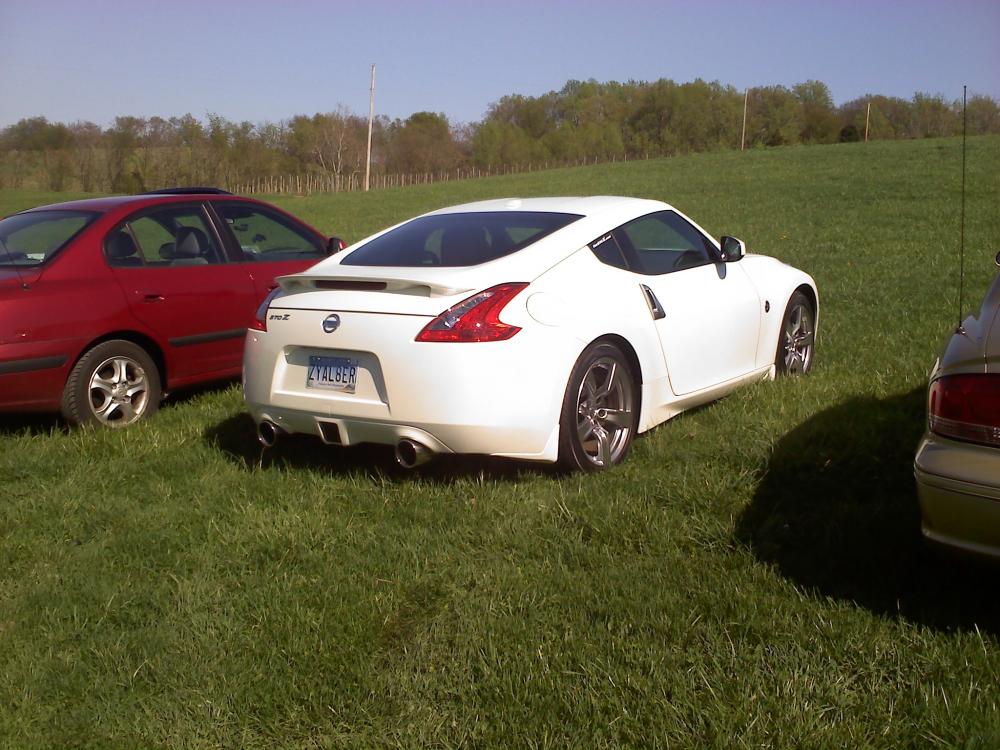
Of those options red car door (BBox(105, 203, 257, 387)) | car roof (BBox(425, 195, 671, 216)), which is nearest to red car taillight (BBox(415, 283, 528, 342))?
car roof (BBox(425, 195, 671, 216))

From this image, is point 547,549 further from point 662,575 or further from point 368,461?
point 368,461

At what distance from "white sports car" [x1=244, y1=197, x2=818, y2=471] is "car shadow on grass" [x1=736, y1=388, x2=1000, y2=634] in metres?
0.83

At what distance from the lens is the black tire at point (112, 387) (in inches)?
245

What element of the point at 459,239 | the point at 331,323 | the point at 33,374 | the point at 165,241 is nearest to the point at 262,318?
the point at 331,323

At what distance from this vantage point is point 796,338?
702 cm

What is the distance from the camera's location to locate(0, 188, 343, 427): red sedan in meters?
6.02

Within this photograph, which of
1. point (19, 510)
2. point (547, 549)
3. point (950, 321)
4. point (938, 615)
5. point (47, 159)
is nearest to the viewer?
point (938, 615)

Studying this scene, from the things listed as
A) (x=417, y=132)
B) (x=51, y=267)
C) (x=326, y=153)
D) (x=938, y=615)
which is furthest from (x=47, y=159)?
(x=938, y=615)

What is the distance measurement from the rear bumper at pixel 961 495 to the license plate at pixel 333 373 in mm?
2571

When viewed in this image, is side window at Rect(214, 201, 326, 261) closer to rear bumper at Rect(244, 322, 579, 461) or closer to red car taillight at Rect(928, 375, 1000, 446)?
rear bumper at Rect(244, 322, 579, 461)

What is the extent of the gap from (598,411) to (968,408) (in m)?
2.11

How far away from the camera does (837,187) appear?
1148 inches

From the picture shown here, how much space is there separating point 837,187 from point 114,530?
27.7 meters

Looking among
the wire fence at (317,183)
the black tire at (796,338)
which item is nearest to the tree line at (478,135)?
the wire fence at (317,183)
